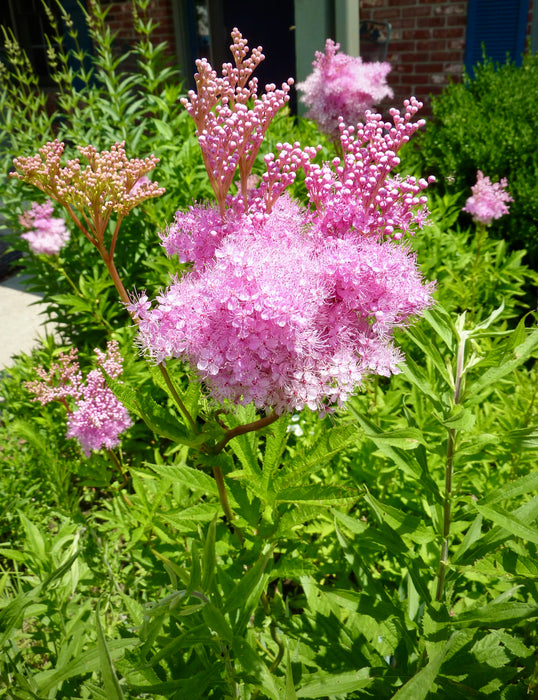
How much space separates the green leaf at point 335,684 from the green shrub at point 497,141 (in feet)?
11.7

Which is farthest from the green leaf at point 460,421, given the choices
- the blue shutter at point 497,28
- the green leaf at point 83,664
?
the blue shutter at point 497,28

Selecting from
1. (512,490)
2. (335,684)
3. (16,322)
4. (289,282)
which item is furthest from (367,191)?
(16,322)

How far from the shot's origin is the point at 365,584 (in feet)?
4.66

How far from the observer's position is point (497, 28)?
17.7 feet

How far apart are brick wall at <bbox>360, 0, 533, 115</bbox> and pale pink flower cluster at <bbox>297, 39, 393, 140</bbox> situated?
8.99 feet

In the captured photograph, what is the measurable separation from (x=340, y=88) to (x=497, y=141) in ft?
5.21

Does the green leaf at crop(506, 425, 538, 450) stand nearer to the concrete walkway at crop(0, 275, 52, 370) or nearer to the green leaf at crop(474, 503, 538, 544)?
the green leaf at crop(474, 503, 538, 544)

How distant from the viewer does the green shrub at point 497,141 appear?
4.04m

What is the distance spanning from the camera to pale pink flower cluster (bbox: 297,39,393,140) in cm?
332

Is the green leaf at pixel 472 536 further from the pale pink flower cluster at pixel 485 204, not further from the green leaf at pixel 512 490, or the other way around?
the pale pink flower cluster at pixel 485 204

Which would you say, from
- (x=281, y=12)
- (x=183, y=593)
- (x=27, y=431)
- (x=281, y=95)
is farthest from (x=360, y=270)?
(x=281, y=12)

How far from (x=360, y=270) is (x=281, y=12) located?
9.52m

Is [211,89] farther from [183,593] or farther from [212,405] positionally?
[183,593]

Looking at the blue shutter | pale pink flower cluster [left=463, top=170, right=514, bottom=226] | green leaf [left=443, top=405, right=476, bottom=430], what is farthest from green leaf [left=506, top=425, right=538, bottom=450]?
the blue shutter
